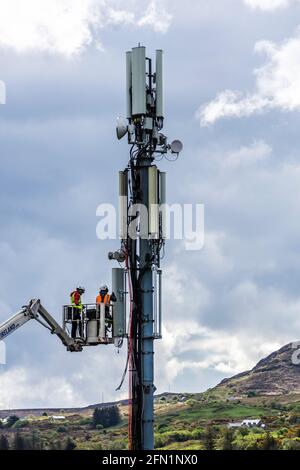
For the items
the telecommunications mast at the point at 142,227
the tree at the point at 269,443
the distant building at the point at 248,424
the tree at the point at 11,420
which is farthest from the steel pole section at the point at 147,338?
the distant building at the point at 248,424

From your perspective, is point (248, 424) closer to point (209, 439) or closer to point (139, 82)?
point (209, 439)

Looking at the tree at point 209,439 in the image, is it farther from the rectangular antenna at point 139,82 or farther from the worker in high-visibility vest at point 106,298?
the rectangular antenna at point 139,82

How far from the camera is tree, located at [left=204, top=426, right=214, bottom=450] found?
75750mm

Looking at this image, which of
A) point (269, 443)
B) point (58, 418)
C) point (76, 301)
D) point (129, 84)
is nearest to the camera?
point (129, 84)

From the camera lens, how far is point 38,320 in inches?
1547

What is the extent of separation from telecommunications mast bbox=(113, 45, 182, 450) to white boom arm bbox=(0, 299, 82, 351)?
2444 mm

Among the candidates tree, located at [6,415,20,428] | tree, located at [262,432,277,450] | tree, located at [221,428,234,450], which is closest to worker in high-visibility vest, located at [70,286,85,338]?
tree, located at [262,432,277,450]

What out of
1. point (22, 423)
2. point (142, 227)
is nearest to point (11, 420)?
point (22, 423)

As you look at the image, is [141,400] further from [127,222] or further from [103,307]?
[127,222]

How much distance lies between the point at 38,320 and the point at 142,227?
562 centimetres

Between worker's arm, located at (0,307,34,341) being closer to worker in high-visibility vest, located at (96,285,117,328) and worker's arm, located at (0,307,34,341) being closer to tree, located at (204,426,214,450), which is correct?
worker in high-visibility vest, located at (96,285,117,328)

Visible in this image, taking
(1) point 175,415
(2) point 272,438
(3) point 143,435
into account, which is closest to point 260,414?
(1) point 175,415

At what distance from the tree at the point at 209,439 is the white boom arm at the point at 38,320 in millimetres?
37136
